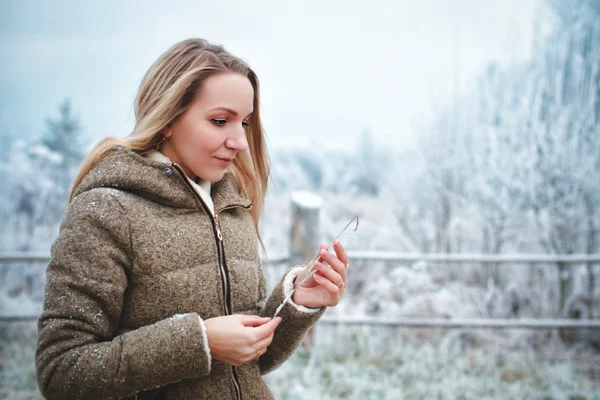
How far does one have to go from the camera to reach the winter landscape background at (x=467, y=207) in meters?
3.21

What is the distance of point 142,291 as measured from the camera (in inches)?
33.1

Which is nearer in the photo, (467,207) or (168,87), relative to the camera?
(168,87)

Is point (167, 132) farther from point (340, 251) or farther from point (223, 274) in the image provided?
point (340, 251)

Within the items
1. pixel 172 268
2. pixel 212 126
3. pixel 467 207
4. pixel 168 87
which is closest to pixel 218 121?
pixel 212 126

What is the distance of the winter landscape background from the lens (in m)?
3.21

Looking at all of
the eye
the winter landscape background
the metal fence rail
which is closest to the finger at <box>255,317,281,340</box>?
the eye

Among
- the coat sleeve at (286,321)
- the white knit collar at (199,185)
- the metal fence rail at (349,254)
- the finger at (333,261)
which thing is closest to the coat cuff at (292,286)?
the coat sleeve at (286,321)

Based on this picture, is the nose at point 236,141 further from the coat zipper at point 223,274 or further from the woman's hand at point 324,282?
the woman's hand at point 324,282

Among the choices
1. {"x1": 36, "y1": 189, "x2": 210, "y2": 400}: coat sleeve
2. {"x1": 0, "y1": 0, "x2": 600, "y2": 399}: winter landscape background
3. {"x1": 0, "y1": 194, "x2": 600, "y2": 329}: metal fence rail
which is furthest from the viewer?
{"x1": 0, "y1": 0, "x2": 600, "y2": 399}: winter landscape background

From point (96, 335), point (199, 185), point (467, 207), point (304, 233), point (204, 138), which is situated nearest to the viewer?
point (96, 335)

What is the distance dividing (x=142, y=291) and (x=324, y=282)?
1.21 ft

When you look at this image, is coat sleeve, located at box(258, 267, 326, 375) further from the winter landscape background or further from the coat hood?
the winter landscape background

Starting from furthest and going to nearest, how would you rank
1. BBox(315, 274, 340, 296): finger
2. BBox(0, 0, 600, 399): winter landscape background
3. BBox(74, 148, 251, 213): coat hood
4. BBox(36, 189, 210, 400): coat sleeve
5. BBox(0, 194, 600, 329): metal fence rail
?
BBox(0, 0, 600, 399): winter landscape background, BBox(0, 194, 600, 329): metal fence rail, BBox(315, 274, 340, 296): finger, BBox(74, 148, 251, 213): coat hood, BBox(36, 189, 210, 400): coat sleeve

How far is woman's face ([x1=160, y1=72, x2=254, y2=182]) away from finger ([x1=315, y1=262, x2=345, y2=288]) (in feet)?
0.98
